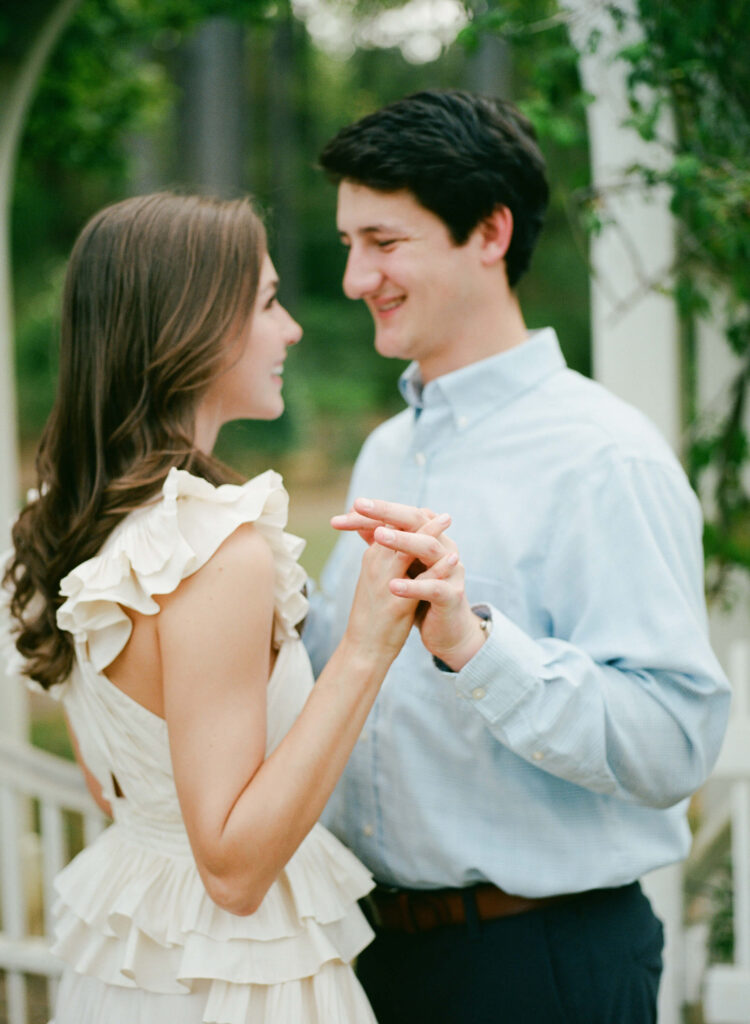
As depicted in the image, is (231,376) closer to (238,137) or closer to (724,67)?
(724,67)

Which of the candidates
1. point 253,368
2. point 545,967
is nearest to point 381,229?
point 253,368

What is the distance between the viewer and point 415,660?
5.85 feet

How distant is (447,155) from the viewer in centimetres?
188

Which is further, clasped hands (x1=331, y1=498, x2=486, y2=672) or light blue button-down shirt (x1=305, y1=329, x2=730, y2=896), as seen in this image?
light blue button-down shirt (x1=305, y1=329, x2=730, y2=896)

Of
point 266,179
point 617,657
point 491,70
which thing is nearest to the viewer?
point 617,657

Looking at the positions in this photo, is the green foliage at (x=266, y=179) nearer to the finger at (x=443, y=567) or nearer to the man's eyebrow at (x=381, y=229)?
the man's eyebrow at (x=381, y=229)

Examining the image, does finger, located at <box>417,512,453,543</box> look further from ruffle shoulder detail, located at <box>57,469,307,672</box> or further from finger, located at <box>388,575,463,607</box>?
ruffle shoulder detail, located at <box>57,469,307,672</box>

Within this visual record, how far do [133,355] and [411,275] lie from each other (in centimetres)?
60

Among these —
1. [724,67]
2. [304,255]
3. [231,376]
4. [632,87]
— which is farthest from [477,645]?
[304,255]

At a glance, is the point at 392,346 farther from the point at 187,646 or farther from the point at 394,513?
the point at 187,646

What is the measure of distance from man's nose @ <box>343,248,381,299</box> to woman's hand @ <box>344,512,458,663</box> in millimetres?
647

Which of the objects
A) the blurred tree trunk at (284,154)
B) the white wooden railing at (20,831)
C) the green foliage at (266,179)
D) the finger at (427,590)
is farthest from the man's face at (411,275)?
the blurred tree trunk at (284,154)

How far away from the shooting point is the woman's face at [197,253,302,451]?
1628 millimetres

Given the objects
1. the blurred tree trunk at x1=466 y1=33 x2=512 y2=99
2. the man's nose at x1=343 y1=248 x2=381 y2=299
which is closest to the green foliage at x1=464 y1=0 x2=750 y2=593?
the man's nose at x1=343 y1=248 x2=381 y2=299
